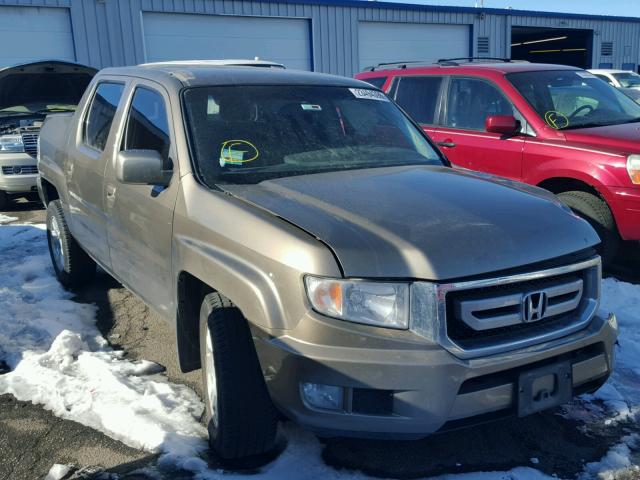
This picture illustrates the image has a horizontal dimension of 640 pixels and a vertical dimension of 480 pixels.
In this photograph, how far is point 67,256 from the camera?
5.37 metres

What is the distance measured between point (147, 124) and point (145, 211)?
2.02ft

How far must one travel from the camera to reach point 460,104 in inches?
264

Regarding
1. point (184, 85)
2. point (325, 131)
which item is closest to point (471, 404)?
point (325, 131)

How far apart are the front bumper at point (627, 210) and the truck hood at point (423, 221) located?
2251 millimetres

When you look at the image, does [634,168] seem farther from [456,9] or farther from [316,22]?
[456,9]

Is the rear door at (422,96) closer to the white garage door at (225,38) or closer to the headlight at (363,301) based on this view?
the headlight at (363,301)

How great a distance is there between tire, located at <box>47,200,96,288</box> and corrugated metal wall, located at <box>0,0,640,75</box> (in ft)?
36.9

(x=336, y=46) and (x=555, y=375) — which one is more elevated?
(x=336, y=46)

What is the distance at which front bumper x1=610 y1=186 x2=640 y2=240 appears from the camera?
518cm

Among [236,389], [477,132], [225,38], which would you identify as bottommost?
[236,389]

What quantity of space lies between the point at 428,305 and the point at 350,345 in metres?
0.33

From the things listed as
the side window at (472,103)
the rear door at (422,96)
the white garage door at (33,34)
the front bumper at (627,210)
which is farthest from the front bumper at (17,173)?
the front bumper at (627,210)

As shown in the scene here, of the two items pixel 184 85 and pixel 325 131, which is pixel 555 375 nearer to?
pixel 325 131

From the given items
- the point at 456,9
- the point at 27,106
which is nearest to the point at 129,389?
the point at 27,106
